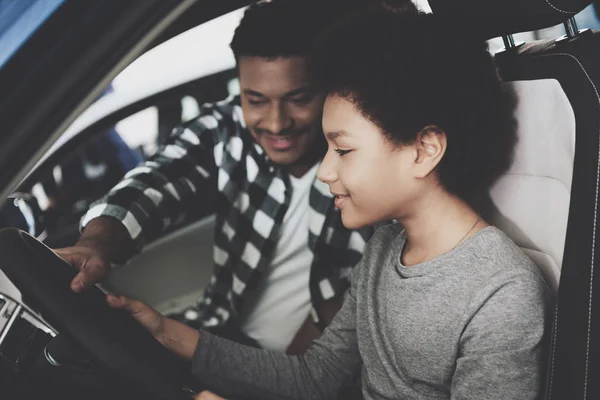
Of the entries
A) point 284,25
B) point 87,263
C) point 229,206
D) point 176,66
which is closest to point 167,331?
point 87,263

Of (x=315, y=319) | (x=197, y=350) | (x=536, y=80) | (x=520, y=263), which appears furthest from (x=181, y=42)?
(x=520, y=263)

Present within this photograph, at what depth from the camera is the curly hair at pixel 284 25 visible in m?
1.67

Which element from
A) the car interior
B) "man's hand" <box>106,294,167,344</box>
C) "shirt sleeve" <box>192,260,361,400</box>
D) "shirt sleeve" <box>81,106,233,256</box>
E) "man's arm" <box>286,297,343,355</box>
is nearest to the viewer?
the car interior

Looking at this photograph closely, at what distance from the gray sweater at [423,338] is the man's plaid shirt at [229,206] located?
38 cm

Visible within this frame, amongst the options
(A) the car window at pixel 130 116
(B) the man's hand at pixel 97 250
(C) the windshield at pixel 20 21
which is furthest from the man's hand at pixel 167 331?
(A) the car window at pixel 130 116

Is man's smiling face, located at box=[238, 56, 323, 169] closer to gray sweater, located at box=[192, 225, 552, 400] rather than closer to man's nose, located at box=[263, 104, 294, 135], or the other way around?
man's nose, located at box=[263, 104, 294, 135]

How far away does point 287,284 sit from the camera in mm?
1819

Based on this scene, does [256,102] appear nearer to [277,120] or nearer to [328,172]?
[277,120]

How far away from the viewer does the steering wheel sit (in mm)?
1006

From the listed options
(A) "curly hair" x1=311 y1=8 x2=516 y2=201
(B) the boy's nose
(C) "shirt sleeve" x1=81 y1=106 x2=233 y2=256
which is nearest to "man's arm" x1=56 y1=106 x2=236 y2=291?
(C) "shirt sleeve" x1=81 y1=106 x2=233 y2=256

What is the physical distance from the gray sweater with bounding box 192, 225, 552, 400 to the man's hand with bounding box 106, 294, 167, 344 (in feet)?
0.32

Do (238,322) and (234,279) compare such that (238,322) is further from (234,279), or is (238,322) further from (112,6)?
(112,6)

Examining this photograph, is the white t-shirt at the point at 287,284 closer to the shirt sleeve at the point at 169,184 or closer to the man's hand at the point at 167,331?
the shirt sleeve at the point at 169,184

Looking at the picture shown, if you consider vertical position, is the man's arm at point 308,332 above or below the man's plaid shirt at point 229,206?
below
